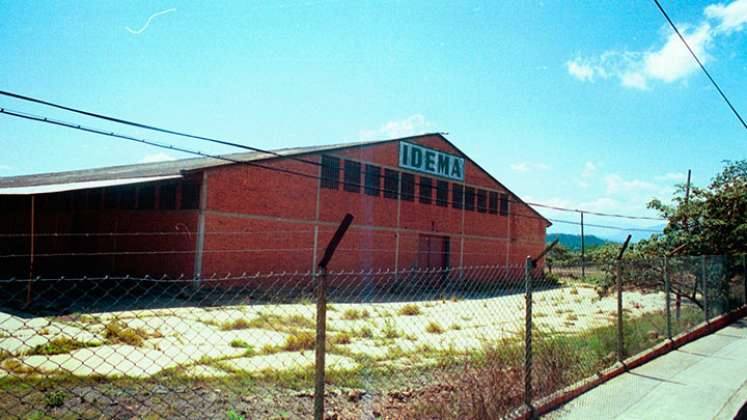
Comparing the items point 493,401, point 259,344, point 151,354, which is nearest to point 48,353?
point 151,354

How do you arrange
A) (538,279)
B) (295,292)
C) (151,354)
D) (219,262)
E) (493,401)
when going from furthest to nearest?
1. (538,279)
2. (295,292)
3. (219,262)
4. (151,354)
5. (493,401)

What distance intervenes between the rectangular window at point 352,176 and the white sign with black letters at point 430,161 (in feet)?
9.91

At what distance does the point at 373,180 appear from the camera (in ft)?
84.6

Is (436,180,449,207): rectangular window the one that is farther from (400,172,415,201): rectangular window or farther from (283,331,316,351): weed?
(283,331,316,351): weed

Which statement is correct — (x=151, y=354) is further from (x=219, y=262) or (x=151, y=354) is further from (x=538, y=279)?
(x=538, y=279)

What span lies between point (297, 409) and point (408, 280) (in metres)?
22.5

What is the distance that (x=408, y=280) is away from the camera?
27.2 m

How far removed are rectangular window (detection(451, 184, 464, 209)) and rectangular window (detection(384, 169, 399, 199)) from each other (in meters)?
4.98

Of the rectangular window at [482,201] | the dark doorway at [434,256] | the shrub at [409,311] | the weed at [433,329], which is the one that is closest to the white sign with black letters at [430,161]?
the rectangular window at [482,201]

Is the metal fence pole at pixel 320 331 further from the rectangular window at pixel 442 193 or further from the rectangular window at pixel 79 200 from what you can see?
the rectangular window at pixel 442 193

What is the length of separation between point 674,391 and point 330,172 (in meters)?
18.9

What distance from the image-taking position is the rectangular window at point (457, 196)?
30.3 m

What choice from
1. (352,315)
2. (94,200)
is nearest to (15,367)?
(352,315)

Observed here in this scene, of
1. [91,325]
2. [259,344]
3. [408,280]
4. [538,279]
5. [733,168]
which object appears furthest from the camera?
[538,279]
